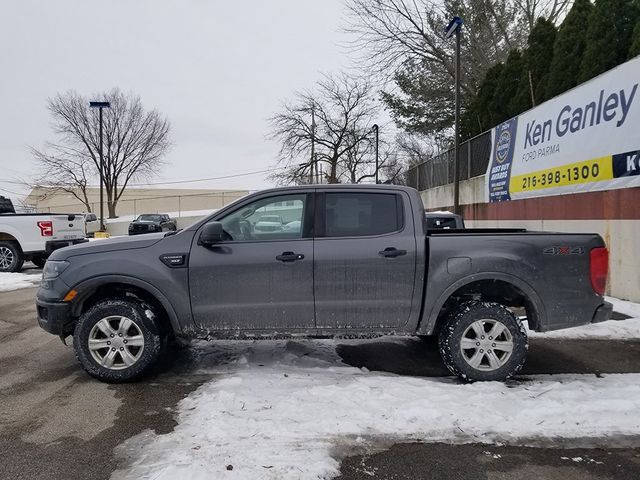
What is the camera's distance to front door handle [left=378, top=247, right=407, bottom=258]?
14.1ft

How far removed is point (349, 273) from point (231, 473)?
2.03 metres

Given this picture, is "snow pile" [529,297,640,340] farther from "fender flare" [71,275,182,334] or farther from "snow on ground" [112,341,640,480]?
"fender flare" [71,275,182,334]

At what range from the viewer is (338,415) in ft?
12.0

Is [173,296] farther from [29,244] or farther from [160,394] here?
[29,244]

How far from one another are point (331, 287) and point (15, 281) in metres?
10.2

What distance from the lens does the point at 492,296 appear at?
4.63 m

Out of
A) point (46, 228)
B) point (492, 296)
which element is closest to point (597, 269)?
point (492, 296)

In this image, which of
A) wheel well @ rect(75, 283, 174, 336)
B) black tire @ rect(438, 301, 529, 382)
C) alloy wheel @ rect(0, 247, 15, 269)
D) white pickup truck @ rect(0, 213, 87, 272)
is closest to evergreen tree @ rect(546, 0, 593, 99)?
black tire @ rect(438, 301, 529, 382)

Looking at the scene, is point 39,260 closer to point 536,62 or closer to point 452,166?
point 452,166

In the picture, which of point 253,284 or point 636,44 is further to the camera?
point 636,44

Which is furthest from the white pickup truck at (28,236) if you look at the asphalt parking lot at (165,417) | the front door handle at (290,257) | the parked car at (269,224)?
the front door handle at (290,257)

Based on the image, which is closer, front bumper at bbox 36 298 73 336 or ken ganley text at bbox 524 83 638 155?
front bumper at bbox 36 298 73 336

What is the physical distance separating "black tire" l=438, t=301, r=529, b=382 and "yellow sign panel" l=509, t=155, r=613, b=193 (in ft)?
15.5

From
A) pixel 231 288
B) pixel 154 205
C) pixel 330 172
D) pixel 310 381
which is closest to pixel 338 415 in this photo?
pixel 310 381
